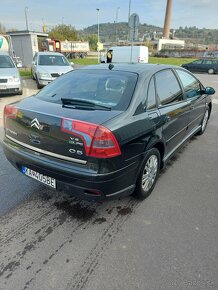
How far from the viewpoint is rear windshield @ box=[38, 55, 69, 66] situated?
1131cm

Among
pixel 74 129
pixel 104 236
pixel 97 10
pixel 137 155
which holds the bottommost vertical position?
pixel 104 236

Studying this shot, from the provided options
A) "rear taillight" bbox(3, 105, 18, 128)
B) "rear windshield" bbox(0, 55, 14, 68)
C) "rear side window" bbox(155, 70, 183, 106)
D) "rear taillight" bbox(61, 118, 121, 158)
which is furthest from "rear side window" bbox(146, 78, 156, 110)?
"rear windshield" bbox(0, 55, 14, 68)

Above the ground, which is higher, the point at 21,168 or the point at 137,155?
the point at 137,155

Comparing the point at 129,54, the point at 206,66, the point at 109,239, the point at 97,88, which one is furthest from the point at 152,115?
the point at 206,66

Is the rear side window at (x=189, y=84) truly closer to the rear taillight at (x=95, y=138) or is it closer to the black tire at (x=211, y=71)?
the rear taillight at (x=95, y=138)

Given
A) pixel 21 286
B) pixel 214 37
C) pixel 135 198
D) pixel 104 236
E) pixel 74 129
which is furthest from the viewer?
pixel 214 37

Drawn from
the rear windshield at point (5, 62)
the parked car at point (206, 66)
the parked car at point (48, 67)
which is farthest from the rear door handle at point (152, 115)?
the parked car at point (206, 66)

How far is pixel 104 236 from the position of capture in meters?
2.50

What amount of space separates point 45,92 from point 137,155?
1.57 m

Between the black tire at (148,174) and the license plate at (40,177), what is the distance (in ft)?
3.23

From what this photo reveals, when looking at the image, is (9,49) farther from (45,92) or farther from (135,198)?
(135,198)

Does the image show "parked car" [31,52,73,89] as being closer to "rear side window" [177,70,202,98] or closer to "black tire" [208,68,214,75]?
"rear side window" [177,70,202,98]

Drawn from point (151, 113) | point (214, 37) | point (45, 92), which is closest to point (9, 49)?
point (45, 92)

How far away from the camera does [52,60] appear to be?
1149cm
